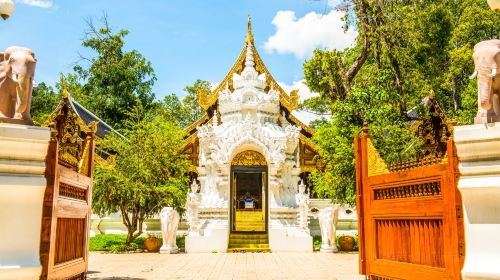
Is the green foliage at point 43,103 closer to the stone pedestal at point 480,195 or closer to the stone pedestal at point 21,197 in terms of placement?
the stone pedestal at point 21,197

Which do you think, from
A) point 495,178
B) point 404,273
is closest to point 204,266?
point 404,273

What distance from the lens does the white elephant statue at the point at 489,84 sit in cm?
407

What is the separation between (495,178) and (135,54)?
27.9m

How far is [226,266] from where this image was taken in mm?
10328

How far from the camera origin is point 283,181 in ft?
51.6

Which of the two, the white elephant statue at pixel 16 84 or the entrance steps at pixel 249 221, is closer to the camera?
the white elephant statue at pixel 16 84

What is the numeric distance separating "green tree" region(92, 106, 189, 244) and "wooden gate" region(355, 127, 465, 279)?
9042 millimetres

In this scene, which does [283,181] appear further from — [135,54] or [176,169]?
[135,54]

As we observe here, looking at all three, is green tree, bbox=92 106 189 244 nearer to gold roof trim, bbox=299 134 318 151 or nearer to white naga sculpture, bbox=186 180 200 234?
white naga sculpture, bbox=186 180 200 234

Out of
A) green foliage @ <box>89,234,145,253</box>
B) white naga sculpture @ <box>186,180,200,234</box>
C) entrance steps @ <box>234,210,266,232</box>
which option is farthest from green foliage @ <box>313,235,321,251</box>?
green foliage @ <box>89,234,145,253</box>

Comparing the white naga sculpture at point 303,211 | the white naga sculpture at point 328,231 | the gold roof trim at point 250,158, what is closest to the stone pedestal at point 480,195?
the white naga sculpture at point 328,231

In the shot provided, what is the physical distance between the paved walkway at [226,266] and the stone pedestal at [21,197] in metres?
4.83

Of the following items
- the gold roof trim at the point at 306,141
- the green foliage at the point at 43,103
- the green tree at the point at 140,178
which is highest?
the green foliage at the point at 43,103

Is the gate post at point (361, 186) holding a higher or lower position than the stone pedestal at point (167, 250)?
higher
